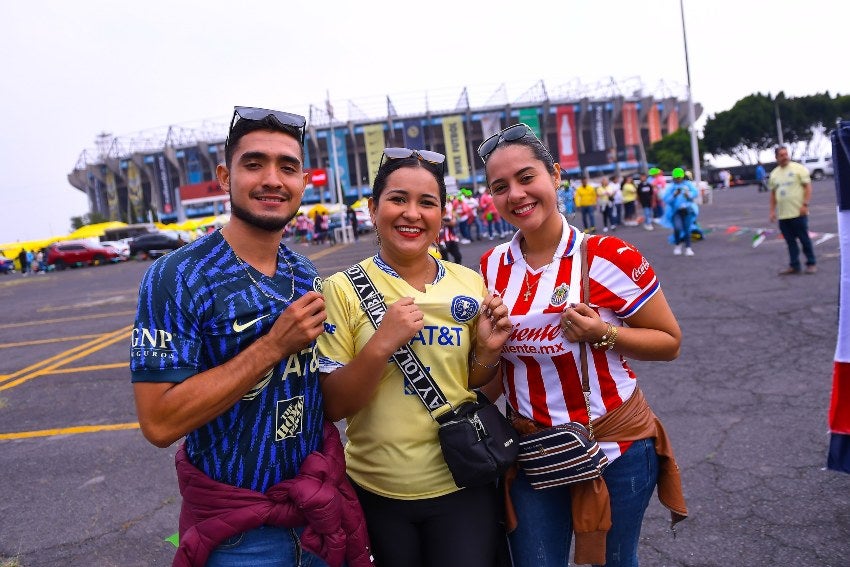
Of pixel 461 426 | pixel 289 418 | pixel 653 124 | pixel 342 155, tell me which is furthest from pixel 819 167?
pixel 289 418

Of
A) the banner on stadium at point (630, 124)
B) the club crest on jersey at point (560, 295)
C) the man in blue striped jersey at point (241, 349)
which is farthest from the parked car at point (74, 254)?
the banner on stadium at point (630, 124)

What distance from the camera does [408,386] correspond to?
201 cm

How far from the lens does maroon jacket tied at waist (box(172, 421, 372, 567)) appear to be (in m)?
1.66

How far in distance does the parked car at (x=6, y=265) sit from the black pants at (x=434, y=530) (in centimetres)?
4712

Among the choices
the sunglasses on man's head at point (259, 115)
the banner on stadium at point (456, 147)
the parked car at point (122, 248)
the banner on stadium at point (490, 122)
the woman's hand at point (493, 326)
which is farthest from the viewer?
the banner on stadium at point (490, 122)

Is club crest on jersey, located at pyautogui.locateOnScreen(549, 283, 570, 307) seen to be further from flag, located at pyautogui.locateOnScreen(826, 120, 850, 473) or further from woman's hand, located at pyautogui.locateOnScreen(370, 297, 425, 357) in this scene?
flag, located at pyautogui.locateOnScreen(826, 120, 850, 473)

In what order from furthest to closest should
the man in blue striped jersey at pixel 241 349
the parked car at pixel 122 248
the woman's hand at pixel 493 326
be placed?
the parked car at pixel 122 248 < the woman's hand at pixel 493 326 < the man in blue striped jersey at pixel 241 349

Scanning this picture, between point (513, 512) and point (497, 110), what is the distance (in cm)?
6764

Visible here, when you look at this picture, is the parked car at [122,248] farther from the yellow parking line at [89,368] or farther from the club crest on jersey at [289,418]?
the club crest on jersey at [289,418]

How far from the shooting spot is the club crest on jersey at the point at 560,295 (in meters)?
2.03

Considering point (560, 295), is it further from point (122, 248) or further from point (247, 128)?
point (122, 248)

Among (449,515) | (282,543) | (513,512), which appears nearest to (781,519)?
(513,512)

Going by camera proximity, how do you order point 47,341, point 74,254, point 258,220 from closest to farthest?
point 258,220 → point 47,341 → point 74,254

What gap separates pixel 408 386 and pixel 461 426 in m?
0.23
